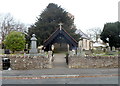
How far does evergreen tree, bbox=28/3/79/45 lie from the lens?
28045 mm

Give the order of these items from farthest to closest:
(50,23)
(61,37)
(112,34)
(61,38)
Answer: (112,34)
(50,23)
(61,38)
(61,37)

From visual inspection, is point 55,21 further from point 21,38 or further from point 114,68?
point 114,68

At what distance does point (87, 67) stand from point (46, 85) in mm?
6670

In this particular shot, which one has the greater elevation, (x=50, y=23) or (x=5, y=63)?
(x=50, y=23)

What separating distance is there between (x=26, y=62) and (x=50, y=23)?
15.8 meters

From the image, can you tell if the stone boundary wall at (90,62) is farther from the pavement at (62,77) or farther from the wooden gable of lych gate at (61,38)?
the wooden gable of lych gate at (61,38)

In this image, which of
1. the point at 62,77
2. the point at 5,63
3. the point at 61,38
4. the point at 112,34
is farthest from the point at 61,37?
the point at 112,34

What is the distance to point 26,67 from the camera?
1372 centimetres

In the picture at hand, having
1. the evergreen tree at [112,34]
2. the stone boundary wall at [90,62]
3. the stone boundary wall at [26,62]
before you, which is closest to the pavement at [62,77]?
the stone boundary wall at [26,62]

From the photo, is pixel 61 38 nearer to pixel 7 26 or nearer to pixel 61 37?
pixel 61 37

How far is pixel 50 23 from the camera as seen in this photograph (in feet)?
93.5

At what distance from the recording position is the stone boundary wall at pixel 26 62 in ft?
44.8

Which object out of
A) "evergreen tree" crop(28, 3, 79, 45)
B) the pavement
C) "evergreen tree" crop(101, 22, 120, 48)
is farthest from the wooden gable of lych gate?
"evergreen tree" crop(101, 22, 120, 48)

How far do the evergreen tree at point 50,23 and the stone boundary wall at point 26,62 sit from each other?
1421 centimetres
